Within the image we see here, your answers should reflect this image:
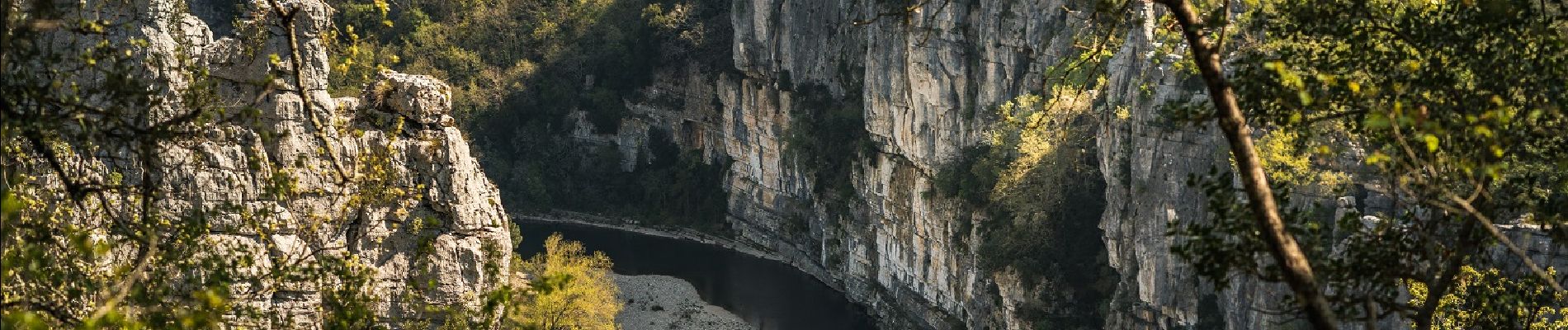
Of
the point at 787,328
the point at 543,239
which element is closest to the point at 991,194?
the point at 787,328

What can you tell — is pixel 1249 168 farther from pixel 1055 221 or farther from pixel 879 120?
pixel 879 120

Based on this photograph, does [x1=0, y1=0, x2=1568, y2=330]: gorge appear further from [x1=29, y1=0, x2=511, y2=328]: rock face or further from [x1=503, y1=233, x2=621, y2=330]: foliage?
[x1=503, y1=233, x2=621, y2=330]: foliage

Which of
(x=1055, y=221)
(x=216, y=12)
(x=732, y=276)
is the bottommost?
(x=732, y=276)

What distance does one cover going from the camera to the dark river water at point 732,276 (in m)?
44.7

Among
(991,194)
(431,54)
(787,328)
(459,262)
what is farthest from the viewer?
(431,54)

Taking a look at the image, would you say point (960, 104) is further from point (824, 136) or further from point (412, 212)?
point (412, 212)

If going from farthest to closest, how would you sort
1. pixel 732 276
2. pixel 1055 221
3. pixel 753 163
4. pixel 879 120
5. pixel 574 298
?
pixel 753 163
pixel 732 276
pixel 879 120
pixel 574 298
pixel 1055 221

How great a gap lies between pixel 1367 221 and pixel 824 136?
31927mm

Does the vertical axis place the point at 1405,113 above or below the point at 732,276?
above

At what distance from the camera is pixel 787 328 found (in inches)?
1704

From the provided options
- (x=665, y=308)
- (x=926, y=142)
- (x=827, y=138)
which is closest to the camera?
(x=926, y=142)

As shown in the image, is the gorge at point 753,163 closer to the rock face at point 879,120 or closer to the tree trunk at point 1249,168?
the rock face at point 879,120

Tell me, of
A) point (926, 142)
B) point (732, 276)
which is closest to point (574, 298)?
point (926, 142)

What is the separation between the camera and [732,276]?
Result: 167 feet
